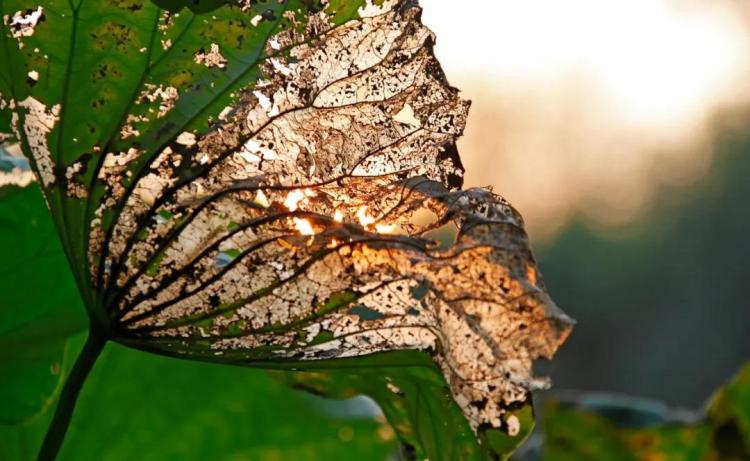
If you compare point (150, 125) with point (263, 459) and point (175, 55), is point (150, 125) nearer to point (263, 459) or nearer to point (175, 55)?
point (175, 55)

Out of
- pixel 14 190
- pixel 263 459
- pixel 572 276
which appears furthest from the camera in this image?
pixel 572 276

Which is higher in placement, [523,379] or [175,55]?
[175,55]

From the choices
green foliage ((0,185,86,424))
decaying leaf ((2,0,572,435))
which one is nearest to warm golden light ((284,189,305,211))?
decaying leaf ((2,0,572,435))

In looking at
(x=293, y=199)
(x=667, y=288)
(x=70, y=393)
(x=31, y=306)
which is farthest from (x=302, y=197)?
(x=667, y=288)

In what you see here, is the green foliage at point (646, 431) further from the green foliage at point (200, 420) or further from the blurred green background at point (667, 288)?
the blurred green background at point (667, 288)

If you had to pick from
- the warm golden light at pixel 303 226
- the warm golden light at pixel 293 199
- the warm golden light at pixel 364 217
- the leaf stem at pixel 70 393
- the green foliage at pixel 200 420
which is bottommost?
the green foliage at pixel 200 420

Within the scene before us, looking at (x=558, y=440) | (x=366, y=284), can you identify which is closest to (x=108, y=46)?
(x=366, y=284)

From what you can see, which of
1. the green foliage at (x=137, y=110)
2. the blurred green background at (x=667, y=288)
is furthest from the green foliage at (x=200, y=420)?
the blurred green background at (x=667, y=288)
